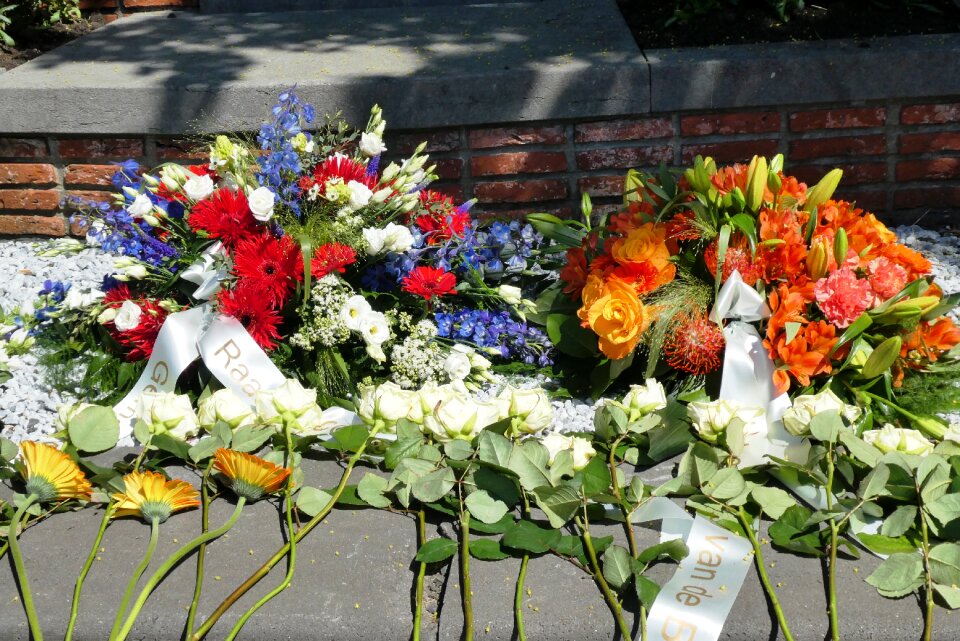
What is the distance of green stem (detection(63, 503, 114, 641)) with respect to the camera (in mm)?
1382

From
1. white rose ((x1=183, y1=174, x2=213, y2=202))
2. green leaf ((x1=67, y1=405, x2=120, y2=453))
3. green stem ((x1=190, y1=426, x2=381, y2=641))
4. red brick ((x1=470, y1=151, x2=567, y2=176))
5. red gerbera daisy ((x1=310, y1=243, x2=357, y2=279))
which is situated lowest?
green stem ((x1=190, y1=426, x2=381, y2=641))

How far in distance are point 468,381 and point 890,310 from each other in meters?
0.97

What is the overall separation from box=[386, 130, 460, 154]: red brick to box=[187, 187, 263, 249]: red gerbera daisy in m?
0.92

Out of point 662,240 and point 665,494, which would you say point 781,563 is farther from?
point 662,240

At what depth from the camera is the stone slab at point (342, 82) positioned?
290cm

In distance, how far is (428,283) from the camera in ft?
7.29

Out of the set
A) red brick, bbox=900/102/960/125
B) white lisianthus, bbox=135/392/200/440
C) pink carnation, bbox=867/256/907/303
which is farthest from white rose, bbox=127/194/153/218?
red brick, bbox=900/102/960/125

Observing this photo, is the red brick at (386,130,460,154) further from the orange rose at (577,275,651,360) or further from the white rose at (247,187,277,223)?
the orange rose at (577,275,651,360)

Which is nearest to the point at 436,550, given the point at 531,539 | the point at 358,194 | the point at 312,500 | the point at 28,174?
the point at 531,539

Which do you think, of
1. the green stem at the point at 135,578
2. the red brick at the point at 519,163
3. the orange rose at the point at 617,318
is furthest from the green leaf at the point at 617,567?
the red brick at the point at 519,163

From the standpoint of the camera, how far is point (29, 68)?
3193 mm

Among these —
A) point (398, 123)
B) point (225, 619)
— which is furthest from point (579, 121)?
point (225, 619)

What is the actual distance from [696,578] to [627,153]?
1851mm

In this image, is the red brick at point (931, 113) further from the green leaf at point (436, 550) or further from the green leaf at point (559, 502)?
the green leaf at point (436, 550)
